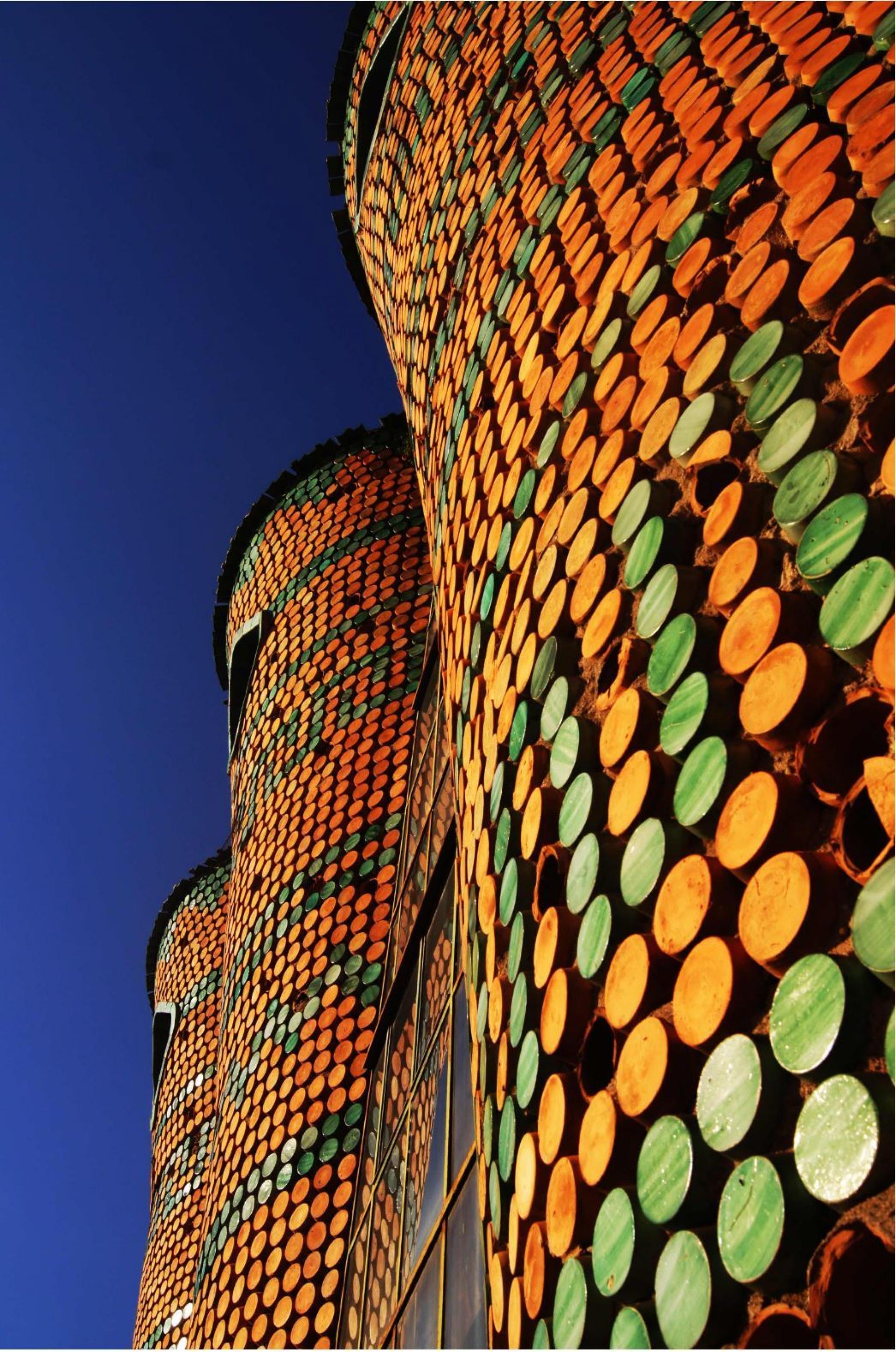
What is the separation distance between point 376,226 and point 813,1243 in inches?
310

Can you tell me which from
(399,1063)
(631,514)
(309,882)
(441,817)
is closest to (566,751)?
(631,514)

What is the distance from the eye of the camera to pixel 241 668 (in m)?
13.5

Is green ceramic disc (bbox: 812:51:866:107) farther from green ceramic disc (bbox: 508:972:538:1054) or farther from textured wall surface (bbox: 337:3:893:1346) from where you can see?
green ceramic disc (bbox: 508:972:538:1054)

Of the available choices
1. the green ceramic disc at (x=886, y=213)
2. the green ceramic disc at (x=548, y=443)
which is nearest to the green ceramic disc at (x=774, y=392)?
the green ceramic disc at (x=886, y=213)

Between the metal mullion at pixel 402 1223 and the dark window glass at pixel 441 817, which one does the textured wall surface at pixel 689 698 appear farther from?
the dark window glass at pixel 441 817

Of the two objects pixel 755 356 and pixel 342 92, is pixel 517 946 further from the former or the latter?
pixel 342 92

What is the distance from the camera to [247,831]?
10422 mm

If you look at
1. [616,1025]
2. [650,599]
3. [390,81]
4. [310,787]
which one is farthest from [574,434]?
[310,787]

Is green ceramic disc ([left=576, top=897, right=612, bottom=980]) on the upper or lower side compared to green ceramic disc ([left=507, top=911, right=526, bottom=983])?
lower

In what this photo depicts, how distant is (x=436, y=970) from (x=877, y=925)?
4141 mm

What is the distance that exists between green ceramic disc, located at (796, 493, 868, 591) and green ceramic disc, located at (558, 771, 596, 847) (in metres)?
0.73

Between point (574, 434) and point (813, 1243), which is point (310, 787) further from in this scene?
point (813, 1243)

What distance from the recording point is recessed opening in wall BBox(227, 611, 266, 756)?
1247 cm

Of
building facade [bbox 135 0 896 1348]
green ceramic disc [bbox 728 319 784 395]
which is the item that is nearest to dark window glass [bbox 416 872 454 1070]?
building facade [bbox 135 0 896 1348]
